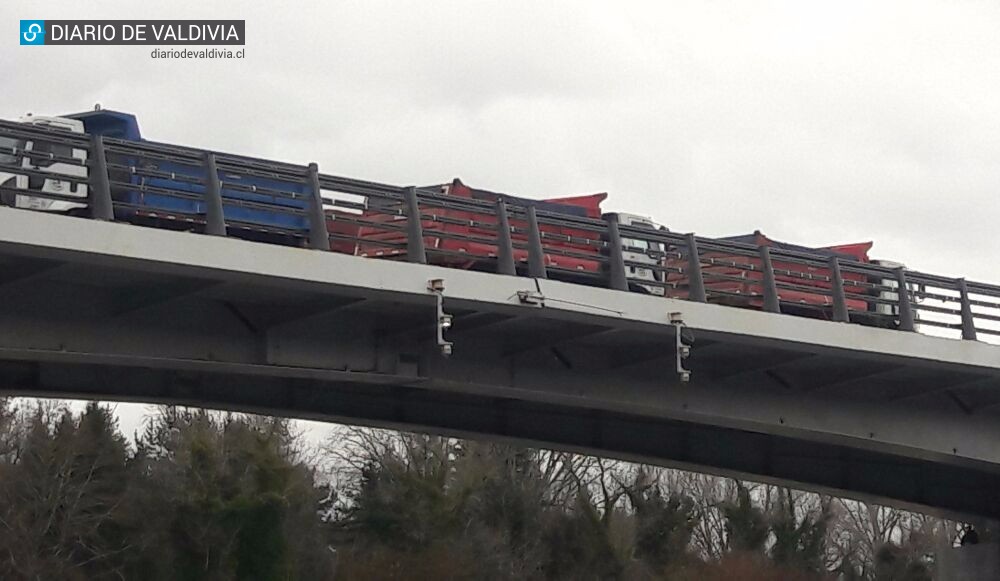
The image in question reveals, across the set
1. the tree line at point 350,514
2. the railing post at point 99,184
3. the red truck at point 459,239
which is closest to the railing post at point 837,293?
the red truck at point 459,239

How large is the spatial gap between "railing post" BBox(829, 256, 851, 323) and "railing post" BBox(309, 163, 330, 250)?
7682 mm

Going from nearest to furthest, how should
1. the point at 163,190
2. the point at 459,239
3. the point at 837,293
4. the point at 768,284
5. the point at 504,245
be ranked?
1. the point at 163,190
2. the point at 459,239
3. the point at 504,245
4. the point at 768,284
5. the point at 837,293

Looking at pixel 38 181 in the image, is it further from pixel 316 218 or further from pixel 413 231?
pixel 413 231

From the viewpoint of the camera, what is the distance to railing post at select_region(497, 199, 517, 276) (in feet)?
56.3

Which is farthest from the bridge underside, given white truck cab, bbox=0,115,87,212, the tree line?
the tree line

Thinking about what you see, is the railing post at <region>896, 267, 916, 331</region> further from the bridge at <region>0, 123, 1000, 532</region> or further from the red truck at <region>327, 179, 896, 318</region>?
the red truck at <region>327, 179, 896, 318</region>

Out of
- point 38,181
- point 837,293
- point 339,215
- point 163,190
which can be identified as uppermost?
point 38,181

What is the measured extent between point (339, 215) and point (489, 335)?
121 inches

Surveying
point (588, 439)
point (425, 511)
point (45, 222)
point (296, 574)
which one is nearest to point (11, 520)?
point (296, 574)

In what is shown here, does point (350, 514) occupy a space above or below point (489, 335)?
above

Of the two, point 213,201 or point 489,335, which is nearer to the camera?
point 213,201

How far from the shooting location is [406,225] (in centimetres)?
1684

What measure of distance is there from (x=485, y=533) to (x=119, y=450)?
1324 cm

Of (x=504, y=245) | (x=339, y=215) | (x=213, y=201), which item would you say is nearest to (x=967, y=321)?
(x=504, y=245)
